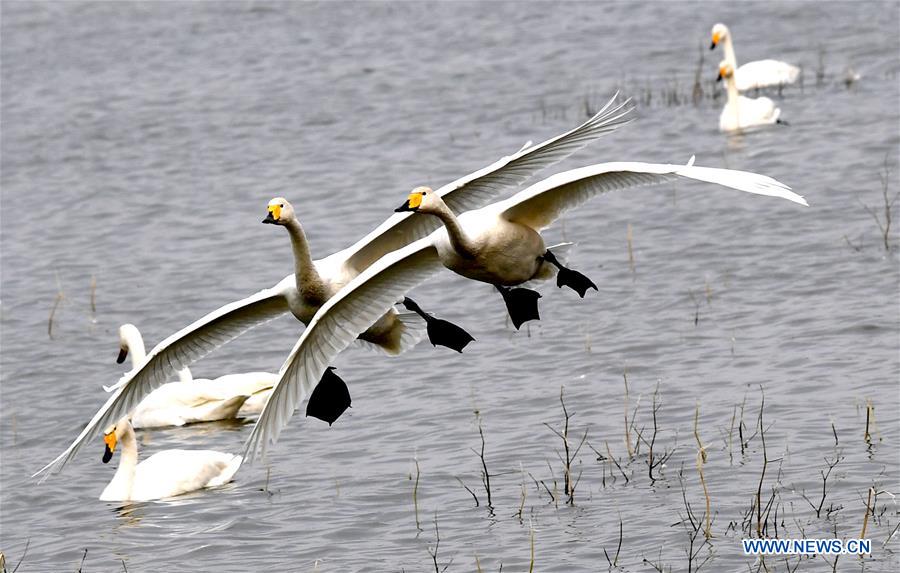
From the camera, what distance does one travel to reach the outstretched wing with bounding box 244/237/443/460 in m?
9.12

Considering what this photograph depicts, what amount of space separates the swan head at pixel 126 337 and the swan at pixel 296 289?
448cm

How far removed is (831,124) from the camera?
21500 mm

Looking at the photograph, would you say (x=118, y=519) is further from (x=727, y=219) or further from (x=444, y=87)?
(x=444, y=87)

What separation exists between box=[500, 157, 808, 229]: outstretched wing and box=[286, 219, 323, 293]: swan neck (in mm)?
1127

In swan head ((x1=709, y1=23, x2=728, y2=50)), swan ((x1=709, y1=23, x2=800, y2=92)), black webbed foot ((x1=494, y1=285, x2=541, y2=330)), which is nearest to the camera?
black webbed foot ((x1=494, y1=285, x2=541, y2=330))

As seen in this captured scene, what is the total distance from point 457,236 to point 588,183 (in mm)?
885

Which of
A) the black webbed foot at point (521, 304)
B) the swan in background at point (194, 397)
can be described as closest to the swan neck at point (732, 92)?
the swan in background at point (194, 397)

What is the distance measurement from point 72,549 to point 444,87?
1593 centimetres

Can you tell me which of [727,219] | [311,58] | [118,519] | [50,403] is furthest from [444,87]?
[118,519]

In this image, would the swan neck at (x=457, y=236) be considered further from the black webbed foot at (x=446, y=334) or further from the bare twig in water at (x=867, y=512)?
the bare twig in water at (x=867, y=512)

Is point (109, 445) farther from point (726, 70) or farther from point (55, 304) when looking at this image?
point (726, 70)

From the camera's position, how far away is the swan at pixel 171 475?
12.3m

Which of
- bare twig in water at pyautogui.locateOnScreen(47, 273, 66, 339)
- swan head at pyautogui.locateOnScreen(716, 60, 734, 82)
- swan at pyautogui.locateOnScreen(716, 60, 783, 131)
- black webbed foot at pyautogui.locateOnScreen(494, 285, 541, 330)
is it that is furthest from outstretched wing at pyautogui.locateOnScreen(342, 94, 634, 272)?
swan head at pyautogui.locateOnScreen(716, 60, 734, 82)

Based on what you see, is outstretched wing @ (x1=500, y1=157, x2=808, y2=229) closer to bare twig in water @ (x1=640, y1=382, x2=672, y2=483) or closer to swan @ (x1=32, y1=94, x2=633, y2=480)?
swan @ (x1=32, y1=94, x2=633, y2=480)
